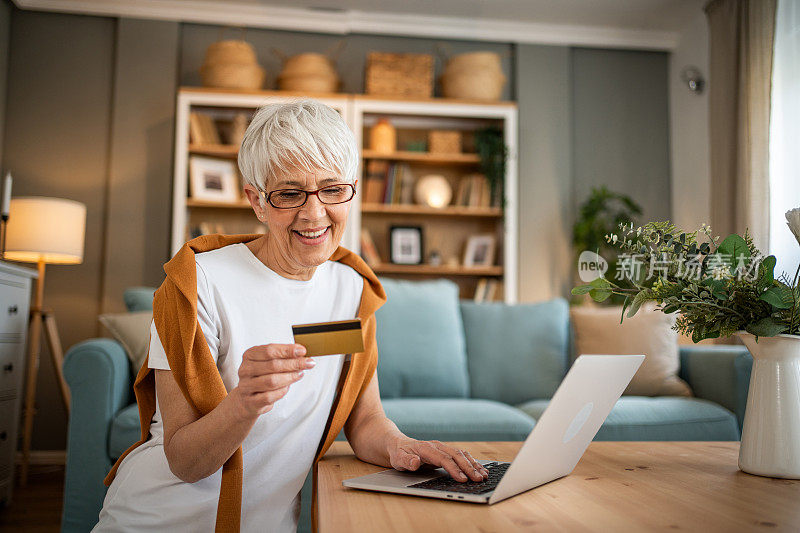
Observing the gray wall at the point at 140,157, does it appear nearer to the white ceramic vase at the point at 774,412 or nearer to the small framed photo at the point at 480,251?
the small framed photo at the point at 480,251

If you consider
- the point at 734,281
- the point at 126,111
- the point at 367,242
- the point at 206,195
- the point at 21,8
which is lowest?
the point at 734,281

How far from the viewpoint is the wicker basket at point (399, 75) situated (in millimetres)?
4031

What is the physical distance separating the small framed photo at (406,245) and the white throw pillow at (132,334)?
2.04 m

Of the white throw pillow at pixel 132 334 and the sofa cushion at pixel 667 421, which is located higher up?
the white throw pillow at pixel 132 334

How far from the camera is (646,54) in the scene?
460cm

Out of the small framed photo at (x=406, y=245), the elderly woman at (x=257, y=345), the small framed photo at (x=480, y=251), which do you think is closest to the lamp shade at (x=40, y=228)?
the small framed photo at (x=406, y=245)

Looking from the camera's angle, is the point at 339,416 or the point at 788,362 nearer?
the point at 788,362

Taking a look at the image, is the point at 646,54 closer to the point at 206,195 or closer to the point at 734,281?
the point at 206,195

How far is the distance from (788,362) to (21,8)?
15.3 ft

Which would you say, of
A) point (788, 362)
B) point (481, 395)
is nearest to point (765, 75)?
point (481, 395)

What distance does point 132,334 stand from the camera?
230 centimetres

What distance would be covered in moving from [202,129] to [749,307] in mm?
3602

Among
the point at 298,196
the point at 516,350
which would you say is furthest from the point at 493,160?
the point at 298,196

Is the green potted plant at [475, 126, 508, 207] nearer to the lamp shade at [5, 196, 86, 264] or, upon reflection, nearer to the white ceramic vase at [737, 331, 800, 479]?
the lamp shade at [5, 196, 86, 264]
